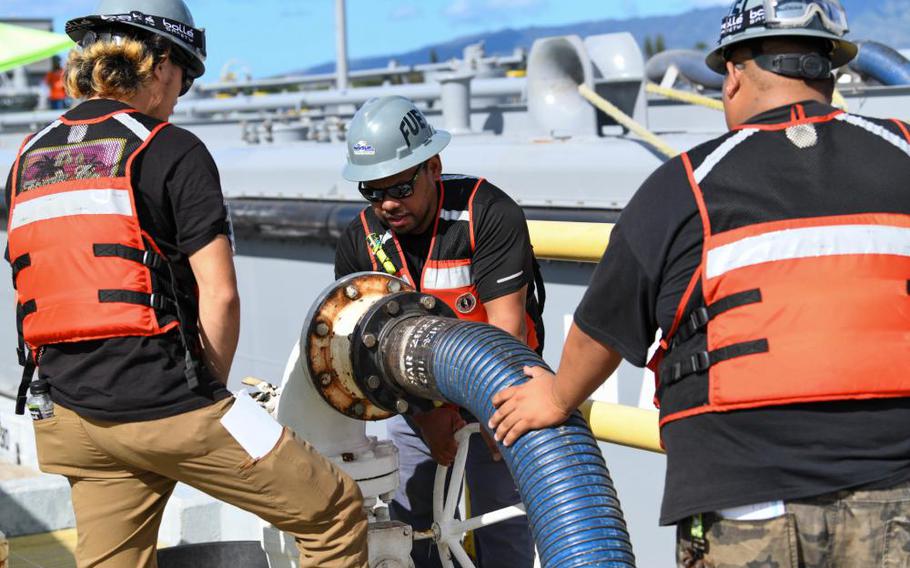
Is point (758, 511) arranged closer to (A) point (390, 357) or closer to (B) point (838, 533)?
(B) point (838, 533)

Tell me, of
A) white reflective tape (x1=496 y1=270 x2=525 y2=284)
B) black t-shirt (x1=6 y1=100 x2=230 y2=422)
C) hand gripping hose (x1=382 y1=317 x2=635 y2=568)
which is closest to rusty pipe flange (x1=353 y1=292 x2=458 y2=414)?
hand gripping hose (x1=382 y1=317 x2=635 y2=568)

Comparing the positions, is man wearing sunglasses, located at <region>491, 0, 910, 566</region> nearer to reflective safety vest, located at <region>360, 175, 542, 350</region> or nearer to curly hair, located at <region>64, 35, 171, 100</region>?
reflective safety vest, located at <region>360, 175, 542, 350</region>

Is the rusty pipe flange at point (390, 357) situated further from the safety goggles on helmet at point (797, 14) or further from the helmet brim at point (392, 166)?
the safety goggles on helmet at point (797, 14)

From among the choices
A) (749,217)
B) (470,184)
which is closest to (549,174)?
(470,184)

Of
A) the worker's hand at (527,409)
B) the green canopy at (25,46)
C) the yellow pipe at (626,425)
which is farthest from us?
the green canopy at (25,46)

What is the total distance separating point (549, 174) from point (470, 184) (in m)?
1.89

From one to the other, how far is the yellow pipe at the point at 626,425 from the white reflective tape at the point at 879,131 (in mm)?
996

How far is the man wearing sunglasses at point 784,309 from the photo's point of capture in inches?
71.4

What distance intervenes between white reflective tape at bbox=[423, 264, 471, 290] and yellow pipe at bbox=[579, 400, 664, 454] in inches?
18.7

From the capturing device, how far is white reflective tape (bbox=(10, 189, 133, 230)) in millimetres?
2418

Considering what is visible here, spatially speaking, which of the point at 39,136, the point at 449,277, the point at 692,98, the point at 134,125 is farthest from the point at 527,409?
the point at 692,98

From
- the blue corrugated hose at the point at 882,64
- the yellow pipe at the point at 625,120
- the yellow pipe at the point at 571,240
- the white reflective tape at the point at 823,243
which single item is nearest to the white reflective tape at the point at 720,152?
the white reflective tape at the point at 823,243

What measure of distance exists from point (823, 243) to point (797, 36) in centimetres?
39

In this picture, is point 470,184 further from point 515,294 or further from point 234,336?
point 234,336
